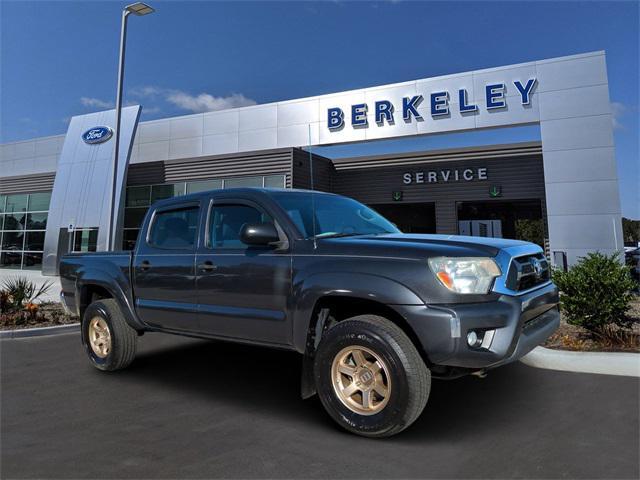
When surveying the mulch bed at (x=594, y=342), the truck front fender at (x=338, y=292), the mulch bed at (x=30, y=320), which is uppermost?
the truck front fender at (x=338, y=292)

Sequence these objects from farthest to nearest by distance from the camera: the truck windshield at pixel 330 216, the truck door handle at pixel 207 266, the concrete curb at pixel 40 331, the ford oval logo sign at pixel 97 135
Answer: the ford oval logo sign at pixel 97 135 < the concrete curb at pixel 40 331 < the truck door handle at pixel 207 266 < the truck windshield at pixel 330 216

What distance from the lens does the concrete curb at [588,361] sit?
15.1 ft

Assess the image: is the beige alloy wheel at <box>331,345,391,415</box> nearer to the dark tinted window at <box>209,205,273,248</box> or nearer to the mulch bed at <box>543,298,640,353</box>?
the dark tinted window at <box>209,205,273,248</box>

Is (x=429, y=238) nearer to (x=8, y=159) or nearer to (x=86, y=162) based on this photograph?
(x=86, y=162)

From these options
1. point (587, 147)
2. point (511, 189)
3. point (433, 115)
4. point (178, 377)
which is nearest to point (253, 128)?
point (433, 115)

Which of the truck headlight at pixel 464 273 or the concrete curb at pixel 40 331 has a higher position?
the truck headlight at pixel 464 273

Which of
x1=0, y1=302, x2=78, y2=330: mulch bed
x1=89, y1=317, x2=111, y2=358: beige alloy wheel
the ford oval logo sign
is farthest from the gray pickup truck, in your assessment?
the ford oval logo sign

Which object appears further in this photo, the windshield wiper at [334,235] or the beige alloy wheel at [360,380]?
the windshield wiper at [334,235]

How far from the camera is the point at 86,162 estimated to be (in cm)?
2109

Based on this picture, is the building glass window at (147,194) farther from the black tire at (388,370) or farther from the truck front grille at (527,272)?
the black tire at (388,370)

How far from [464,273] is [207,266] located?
2302mm

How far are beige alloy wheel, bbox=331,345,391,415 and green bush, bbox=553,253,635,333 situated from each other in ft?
13.3

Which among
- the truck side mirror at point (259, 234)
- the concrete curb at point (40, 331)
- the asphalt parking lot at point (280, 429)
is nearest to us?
the asphalt parking lot at point (280, 429)

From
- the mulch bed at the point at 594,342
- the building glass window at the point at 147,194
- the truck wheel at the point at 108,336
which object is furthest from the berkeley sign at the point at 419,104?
the truck wheel at the point at 108,336
